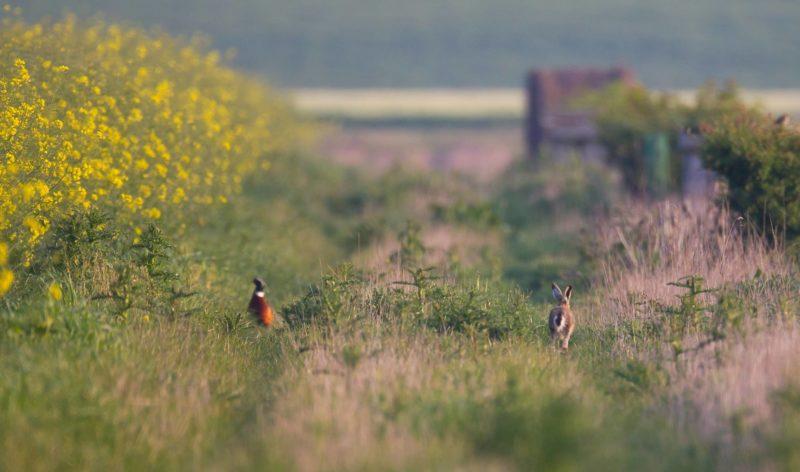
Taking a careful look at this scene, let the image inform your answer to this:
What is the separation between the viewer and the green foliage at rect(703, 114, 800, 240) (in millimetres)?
11070

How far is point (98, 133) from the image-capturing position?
1015 centimetres

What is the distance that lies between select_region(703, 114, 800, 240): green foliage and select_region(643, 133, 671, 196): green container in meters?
5.48

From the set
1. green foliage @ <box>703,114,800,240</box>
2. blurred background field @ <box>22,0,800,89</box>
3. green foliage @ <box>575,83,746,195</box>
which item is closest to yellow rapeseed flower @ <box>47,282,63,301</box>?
green foliage @ <box>703,114,800,240</box>

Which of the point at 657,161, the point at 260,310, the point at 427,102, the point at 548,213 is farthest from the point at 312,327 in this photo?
the point at 427,102

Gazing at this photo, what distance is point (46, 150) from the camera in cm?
962

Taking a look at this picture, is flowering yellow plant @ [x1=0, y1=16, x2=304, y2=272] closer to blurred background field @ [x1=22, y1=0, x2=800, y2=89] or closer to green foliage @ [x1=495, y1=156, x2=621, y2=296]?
green foliage @ [x1=495, y1=156, x2=621, y2=296]

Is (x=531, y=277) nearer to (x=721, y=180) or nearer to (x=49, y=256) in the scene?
(x=721, y=180)

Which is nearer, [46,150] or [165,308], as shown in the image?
[165,308]

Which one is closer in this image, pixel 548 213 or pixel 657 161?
pixel 657 161

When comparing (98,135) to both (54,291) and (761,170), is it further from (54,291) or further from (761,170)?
(761,170)

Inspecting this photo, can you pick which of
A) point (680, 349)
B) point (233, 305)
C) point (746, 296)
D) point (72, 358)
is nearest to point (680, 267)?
point (746, 296)

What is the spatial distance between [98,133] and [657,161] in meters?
10.3

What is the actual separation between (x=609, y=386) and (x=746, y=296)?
2137 mm

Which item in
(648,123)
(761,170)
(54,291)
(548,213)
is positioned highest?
(648,123)
